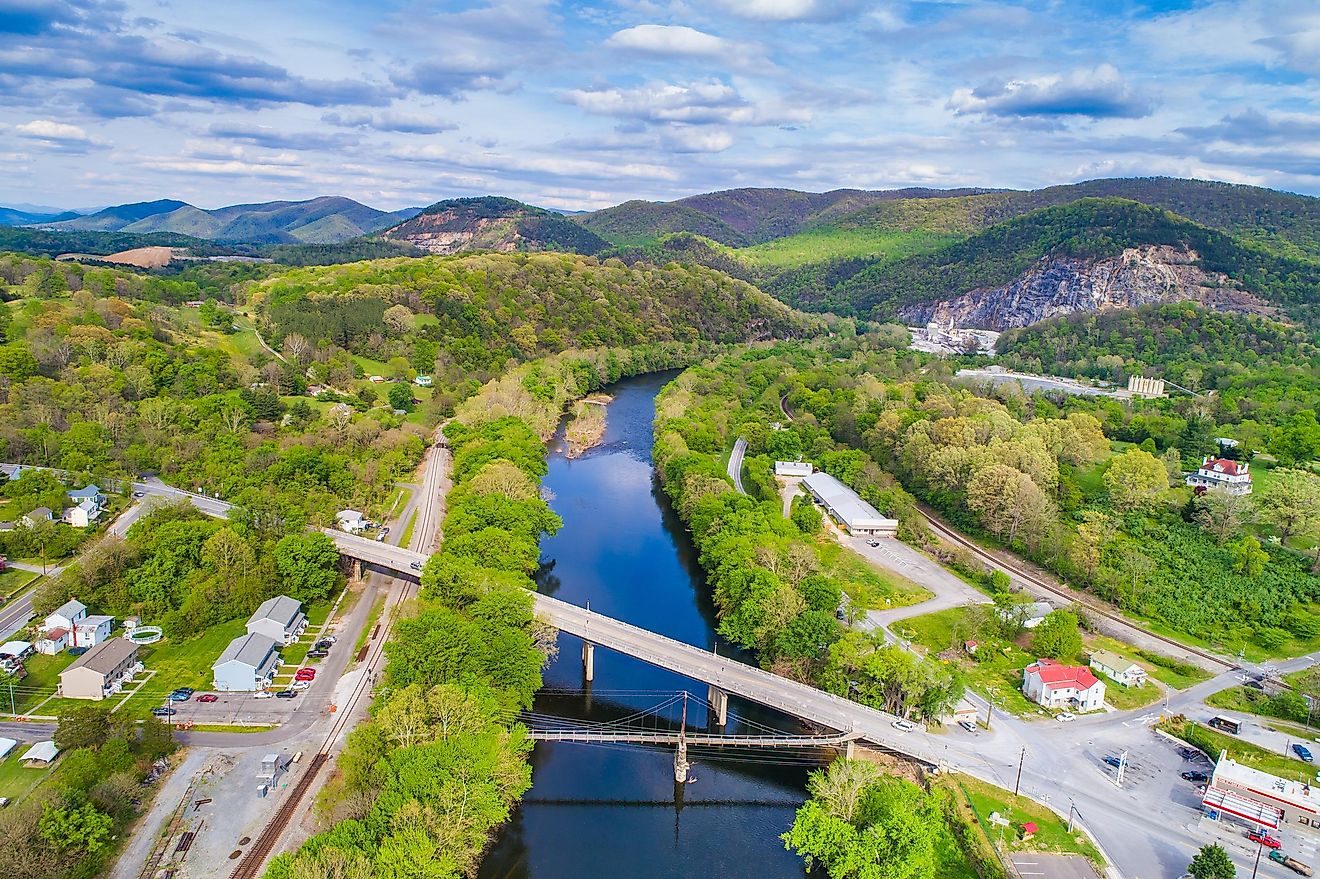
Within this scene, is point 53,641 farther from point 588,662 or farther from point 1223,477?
point 1223,477

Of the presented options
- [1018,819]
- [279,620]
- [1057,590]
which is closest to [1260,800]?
[1018,819]

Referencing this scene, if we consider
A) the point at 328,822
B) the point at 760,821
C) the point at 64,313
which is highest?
the point at 64,313

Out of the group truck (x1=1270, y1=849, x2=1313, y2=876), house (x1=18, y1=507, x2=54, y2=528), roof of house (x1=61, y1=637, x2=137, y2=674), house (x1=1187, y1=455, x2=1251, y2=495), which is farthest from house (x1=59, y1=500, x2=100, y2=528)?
house (x1=1187, y1=455, x2=1251, y2=495)

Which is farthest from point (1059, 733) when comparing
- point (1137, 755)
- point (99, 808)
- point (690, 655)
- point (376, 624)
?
point (99, 808)

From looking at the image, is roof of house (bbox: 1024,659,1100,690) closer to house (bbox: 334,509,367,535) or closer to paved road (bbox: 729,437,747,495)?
paved road (bbox: 729,437,747,495)

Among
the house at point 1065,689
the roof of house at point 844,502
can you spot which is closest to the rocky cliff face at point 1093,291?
the roof of house at point 844,502

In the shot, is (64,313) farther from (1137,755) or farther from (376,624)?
(1137,755)
